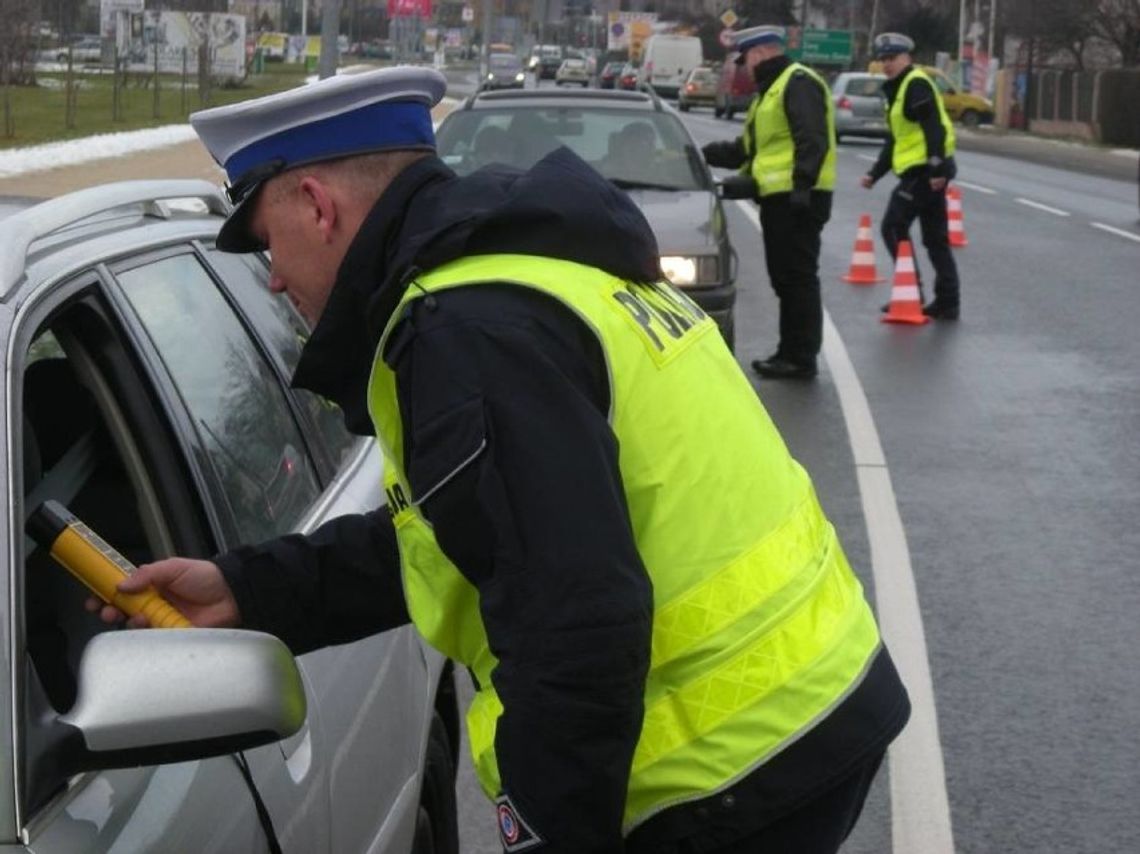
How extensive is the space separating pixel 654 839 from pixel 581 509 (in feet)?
1.63

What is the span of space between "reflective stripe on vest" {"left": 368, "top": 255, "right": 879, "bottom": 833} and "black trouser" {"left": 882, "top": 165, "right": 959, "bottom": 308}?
39.9 ft

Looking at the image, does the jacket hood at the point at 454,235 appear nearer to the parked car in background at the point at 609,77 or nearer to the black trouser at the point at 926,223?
the black trouser at the point at 926,223

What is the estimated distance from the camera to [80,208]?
2.97m

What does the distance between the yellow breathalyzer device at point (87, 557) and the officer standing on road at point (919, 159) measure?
12.0m

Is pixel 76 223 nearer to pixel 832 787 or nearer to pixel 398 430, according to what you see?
pixel 398 430

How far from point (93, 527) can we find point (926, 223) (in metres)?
11.8

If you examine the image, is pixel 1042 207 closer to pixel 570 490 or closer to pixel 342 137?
pixel 342 137

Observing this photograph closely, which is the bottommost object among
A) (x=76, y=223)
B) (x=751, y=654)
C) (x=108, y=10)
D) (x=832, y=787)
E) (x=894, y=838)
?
(x=894, y=838)

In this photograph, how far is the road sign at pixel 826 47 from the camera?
78.0m

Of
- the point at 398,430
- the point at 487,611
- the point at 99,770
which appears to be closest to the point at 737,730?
the point at 487,611

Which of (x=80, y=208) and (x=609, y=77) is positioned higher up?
(x=609, y=77)

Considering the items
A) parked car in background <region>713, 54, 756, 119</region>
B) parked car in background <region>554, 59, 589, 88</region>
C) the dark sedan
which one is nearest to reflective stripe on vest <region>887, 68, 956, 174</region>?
the dark sedan

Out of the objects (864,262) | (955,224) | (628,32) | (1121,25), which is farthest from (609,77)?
(864,262)

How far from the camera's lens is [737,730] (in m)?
2.40
